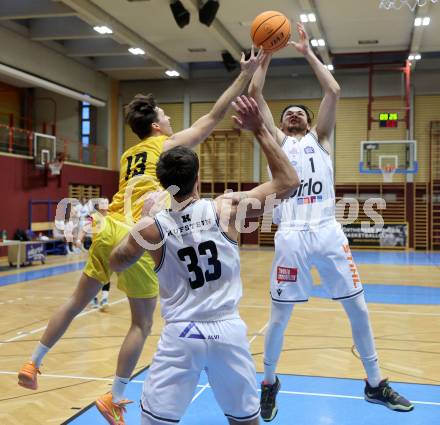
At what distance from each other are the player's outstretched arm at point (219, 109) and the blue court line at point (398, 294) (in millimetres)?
5510

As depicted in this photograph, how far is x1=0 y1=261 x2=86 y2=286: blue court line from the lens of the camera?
36.6 feet

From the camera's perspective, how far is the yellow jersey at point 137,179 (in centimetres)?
353

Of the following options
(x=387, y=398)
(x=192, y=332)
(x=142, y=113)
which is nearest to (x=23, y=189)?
(x=142, y=113)

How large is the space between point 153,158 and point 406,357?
3.37m

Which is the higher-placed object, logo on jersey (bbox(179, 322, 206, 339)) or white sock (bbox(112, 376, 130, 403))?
logo on jersey (bbox(179, 322, 206, 339))

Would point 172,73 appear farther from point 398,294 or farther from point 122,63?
point 398,294

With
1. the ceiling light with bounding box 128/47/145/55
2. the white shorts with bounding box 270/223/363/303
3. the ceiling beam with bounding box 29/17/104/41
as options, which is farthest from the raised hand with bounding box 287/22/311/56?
the ceiling light with bounding box 128/47/145/55

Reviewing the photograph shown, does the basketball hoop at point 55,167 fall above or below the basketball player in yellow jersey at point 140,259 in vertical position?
above

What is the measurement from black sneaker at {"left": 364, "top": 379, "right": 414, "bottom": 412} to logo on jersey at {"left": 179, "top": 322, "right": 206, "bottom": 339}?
192 cm

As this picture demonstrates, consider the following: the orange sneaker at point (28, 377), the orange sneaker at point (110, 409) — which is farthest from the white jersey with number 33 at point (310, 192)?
the orange sneaker at point (28, 377)

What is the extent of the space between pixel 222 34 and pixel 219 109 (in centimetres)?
1340

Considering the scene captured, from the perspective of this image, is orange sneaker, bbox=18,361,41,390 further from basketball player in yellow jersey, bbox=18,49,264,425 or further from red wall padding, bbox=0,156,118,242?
red wall padding, bbox=0,156,118,242

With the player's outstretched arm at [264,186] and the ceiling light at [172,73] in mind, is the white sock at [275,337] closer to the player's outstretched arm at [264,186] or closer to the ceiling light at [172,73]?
the player's outstretched arm at [264,186]

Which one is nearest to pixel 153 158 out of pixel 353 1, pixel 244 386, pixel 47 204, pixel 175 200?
pixel 175 200
